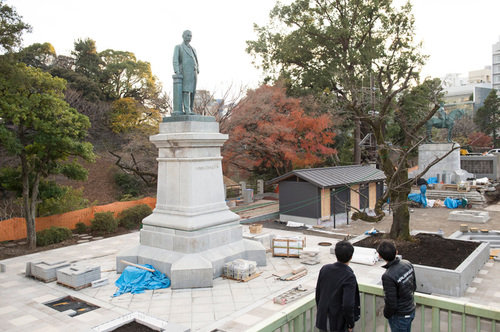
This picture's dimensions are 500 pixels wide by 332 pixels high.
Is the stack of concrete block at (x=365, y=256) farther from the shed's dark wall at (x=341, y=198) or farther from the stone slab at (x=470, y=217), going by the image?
the stone slab at (x=470, y=217)

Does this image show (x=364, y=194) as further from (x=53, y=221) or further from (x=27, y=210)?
(x=27, y=210)

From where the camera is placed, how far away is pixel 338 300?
496 cm

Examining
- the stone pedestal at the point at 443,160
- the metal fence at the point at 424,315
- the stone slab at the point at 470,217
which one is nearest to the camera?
the metal fence at the point at 424,315

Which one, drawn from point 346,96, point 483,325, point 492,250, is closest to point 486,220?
point 492,250

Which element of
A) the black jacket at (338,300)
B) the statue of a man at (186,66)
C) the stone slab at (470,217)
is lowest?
the stone slab at (470,217)

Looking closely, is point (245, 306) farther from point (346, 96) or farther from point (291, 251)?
point (346, 96)

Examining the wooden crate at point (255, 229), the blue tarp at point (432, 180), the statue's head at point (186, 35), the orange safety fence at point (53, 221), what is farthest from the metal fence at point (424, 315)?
the blue tarp at point (432, 180)

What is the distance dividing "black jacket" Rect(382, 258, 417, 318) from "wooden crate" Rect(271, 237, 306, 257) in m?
7.74

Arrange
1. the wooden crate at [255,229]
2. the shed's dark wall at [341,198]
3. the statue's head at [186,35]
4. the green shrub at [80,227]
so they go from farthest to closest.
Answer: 1. the shed's dark wall at [341,198]
2. the green shrub at [80,227]
3. the wooden crate at [255,229]
4. the statue's head at [186,35]

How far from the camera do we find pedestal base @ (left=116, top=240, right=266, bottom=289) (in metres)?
10.2

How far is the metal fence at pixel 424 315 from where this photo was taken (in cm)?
477

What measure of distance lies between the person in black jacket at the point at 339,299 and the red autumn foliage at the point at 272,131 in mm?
20894

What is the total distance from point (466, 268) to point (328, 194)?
34.8 feet

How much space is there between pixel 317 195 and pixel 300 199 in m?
1.11
